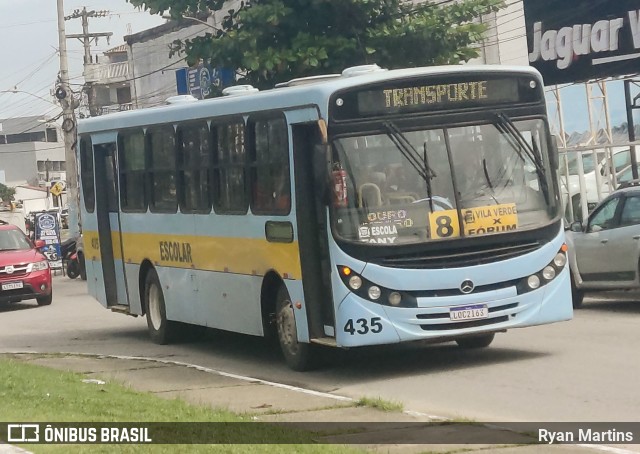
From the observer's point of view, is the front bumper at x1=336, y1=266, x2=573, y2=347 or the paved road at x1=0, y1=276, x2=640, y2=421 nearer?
the paved road at x1=0, y1=276, x2=640, y2=421

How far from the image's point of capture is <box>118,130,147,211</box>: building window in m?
18.2

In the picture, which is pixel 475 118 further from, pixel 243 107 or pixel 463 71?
pixel 243 107

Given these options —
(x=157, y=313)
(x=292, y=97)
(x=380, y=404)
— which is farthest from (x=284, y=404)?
(x=157, y=313)

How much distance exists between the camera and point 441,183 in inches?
519

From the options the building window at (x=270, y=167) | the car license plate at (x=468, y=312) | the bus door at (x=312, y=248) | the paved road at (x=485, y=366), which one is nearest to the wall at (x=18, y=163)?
the paved road at (x=485, y=366)

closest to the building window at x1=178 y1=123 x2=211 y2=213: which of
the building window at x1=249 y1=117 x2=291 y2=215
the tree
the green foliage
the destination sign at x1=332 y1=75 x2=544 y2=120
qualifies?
the building window at x1=249 y1=117 x2=291 y2=215

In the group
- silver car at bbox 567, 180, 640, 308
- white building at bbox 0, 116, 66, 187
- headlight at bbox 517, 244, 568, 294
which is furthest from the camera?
white building at bbox 0, 116, 66, 187

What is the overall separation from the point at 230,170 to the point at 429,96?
9.67 ft

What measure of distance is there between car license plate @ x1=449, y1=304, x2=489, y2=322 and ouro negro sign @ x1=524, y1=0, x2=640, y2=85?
56.6ft

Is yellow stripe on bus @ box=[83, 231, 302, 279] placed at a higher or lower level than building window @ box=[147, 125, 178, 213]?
lower

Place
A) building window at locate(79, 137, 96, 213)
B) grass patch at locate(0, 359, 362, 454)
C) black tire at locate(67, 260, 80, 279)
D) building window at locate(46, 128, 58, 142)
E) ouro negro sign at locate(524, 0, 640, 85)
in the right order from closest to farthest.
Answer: grass patch at locate(0, 359, 362, 454) < building window at locate(79, 137, 96, 213) < ouro negro sign at locate(524, 0, 640, 85) < black tire at locate(67, 260, 80, 279) < building window at locate(46, 128, 58, 142)

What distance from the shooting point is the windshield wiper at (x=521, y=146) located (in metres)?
13.6

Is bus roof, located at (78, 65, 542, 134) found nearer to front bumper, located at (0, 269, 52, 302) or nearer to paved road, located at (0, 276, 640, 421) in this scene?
paved road, located at (0, 276, 640, 421)

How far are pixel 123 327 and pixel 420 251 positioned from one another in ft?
32.9
